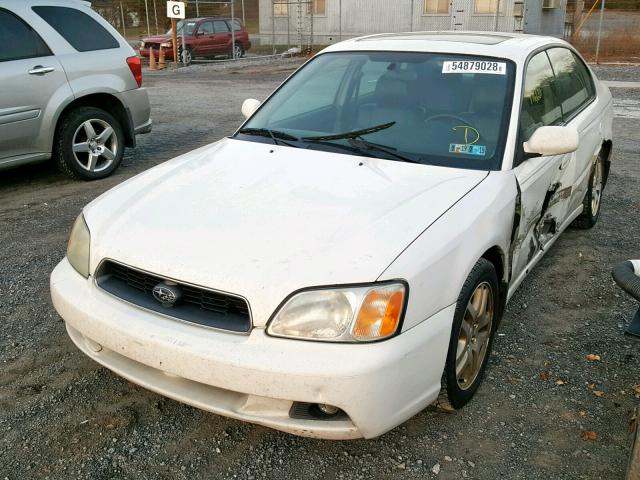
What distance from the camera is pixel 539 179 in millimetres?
3551

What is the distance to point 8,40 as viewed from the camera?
19.9ft

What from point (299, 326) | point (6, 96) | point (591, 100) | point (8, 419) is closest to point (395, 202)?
point (299, 326)

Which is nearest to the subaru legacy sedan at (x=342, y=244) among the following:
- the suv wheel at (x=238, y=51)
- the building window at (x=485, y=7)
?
the suv wheel at (x=238, y=51)

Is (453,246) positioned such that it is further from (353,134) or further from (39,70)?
(39,70)

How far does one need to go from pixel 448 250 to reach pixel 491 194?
56 centimetres

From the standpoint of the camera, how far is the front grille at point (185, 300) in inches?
96.4

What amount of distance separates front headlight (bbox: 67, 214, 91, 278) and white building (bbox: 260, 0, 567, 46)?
22169 millimetres

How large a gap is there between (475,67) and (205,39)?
1964 centimetres

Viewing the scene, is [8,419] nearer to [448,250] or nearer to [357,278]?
[357,278]

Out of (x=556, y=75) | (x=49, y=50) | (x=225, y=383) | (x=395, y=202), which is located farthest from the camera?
(x=49, y=50)

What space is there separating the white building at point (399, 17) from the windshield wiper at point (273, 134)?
2122cm

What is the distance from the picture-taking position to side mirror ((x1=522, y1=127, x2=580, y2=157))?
327cm

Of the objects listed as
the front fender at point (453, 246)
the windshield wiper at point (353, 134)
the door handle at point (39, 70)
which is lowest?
the front fender at point (453, 246)

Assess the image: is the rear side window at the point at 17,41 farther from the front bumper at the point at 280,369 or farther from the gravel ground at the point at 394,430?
the front bumper at the point at 280,369
